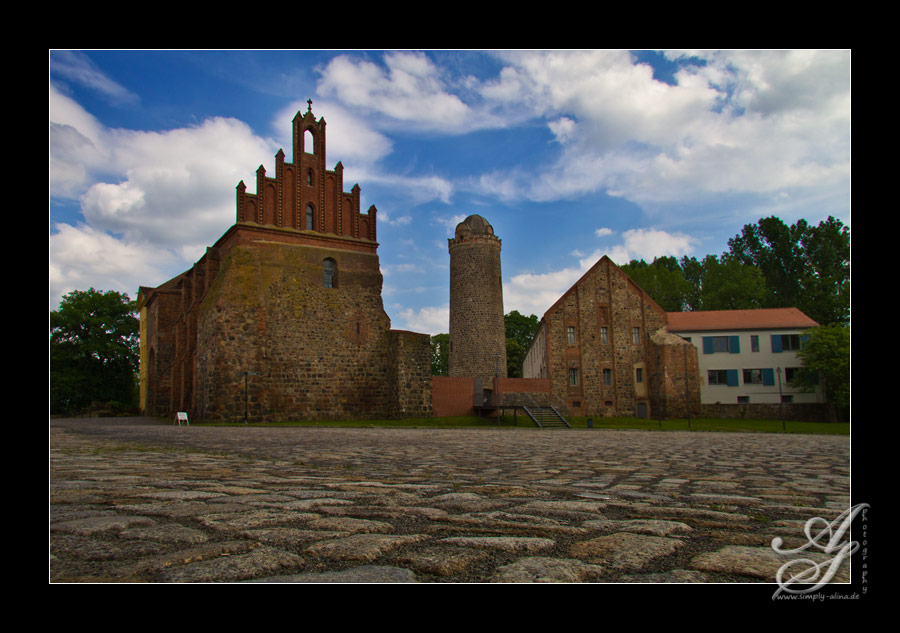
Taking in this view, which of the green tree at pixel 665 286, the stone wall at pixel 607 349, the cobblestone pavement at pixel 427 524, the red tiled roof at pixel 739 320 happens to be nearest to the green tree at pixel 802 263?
the green tree at pixel 665 286

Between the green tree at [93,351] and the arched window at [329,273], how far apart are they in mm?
24810

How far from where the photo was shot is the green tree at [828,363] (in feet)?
118

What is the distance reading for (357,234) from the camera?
29484mm

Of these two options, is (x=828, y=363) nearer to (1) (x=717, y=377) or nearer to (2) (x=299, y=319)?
(1) (x=717, y=377)

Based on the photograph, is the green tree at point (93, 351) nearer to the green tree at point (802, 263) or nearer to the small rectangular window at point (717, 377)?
the small rectangular window at point (717, 377)

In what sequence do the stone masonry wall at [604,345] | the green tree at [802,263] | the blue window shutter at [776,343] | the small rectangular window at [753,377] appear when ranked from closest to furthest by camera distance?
the stone masonry wall at [604,345]
the small rectangular window at [753,377]
the blue window shutter at [776,343]
the green tree at [802,263]

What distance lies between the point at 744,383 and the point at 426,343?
22.5 meters

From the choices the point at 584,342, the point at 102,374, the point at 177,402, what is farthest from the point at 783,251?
the point at 102,374

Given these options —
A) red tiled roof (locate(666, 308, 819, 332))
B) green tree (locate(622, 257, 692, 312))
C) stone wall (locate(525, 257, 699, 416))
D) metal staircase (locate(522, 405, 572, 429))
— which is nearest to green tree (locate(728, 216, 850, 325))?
green tree (locate(622, 257, 692, 312))

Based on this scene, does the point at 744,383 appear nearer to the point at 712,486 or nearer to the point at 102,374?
the point at 712,486

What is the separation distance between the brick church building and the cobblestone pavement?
68.9 feet

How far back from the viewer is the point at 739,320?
41156 millimetres

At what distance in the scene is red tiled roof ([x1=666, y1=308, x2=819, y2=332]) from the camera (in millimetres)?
39969
